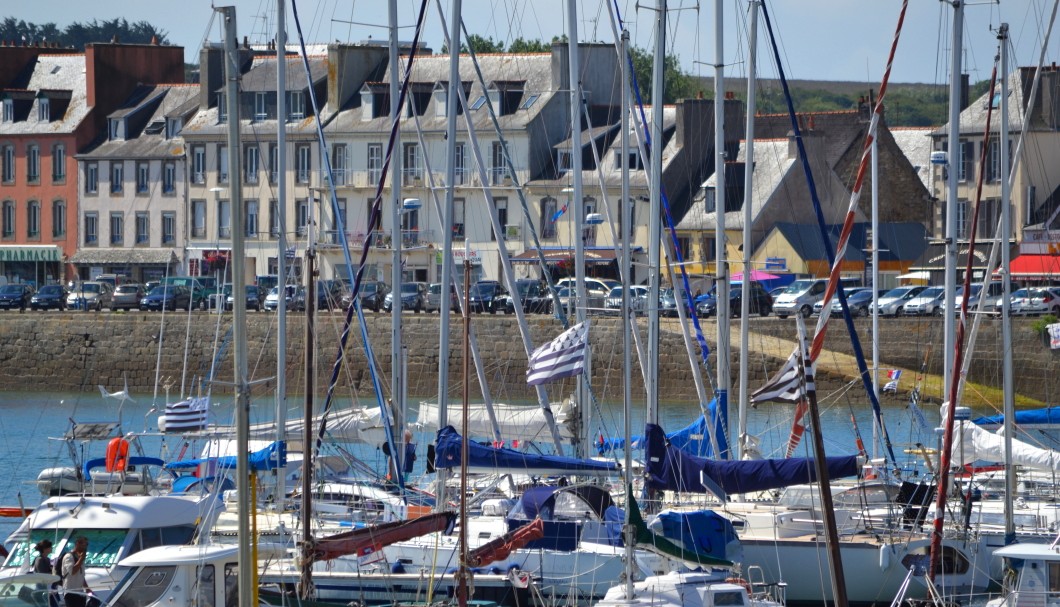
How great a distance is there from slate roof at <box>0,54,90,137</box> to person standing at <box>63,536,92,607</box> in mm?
53112

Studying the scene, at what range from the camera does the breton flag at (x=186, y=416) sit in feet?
77.9

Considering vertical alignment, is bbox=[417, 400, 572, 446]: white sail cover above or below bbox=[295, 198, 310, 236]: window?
below

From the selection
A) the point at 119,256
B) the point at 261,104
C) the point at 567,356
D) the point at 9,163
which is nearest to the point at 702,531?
the point at 567,356

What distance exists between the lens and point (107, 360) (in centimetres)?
5266

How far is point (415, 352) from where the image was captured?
4859cm

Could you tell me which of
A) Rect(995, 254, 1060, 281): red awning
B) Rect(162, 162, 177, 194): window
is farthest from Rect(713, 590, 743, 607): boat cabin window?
Rect(162, 162, 177, 194): window

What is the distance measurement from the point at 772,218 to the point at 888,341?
42.5 feet

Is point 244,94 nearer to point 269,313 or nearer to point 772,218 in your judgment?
point 269,313

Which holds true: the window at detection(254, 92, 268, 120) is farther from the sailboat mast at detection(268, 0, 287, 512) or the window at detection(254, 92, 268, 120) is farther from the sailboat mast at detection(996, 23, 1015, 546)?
the sailboat mast at detection(996, 23, 1015, 546)

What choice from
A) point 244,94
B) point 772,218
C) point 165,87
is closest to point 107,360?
point 244,94

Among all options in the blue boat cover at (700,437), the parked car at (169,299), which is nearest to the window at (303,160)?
the parked car at (169,299)

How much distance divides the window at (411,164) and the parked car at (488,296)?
7476 millimetres

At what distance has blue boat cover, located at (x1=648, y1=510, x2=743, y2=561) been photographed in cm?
1870

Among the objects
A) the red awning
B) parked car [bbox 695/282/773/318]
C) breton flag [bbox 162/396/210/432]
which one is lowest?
breton flag [bbox 162/396/210/432]
